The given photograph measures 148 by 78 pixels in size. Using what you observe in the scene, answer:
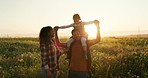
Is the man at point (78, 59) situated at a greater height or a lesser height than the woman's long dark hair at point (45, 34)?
lesser

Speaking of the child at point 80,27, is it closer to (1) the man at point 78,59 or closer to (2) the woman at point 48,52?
(1) the man at point 78,59

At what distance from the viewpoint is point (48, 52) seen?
8.54 meters

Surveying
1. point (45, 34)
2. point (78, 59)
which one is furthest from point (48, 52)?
point (78, 59)

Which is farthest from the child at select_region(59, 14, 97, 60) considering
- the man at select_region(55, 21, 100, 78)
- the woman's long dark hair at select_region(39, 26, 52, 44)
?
the woman's long dark hair at select_region(39, 26, 52, 44)

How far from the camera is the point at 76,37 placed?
833 centimetres

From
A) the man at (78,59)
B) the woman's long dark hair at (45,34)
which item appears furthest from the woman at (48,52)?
the man at (78,59)

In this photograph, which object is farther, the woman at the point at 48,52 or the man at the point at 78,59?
the woman at the point at 48,52

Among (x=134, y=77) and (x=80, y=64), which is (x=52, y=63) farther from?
(x=134, y=77)

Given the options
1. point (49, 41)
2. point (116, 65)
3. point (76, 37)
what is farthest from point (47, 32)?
point (116, 65)

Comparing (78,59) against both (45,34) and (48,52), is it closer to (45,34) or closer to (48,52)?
(48,52)

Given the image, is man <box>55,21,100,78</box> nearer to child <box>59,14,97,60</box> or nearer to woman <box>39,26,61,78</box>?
child <box>59,14,97,60</box>

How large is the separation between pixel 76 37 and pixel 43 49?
0.94 meters

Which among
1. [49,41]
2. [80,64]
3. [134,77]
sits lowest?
[134,77]

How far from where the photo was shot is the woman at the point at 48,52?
850 cm
